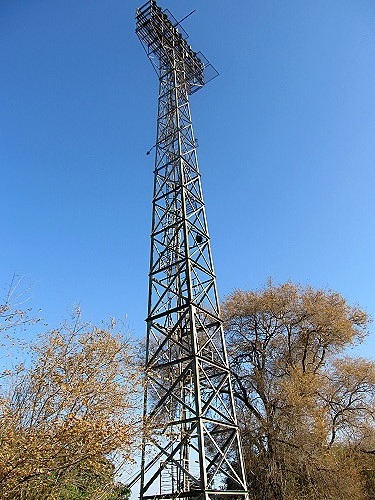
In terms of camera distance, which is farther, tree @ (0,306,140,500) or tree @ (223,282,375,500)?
tree @ (223,282,375,500)

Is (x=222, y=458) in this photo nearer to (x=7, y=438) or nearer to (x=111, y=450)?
(x=111, y=450)

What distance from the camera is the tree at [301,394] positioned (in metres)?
12.3

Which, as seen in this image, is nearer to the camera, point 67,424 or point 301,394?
point 67,424

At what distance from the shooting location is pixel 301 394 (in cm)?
1294

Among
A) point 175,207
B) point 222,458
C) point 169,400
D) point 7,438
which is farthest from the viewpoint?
point 175,207

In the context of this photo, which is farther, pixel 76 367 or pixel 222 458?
pixel 222 458

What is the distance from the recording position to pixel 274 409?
13.5 meters

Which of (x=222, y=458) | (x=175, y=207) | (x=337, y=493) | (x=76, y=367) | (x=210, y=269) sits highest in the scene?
(x=175, y=207)

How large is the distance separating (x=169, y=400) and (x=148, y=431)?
1.90 m

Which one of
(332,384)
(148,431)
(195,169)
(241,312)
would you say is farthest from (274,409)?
(195,169)

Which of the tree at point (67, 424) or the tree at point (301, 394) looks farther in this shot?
the tree at point (301, 394)

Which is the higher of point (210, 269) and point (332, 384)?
point (210, 269)

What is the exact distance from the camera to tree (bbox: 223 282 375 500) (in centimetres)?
1226

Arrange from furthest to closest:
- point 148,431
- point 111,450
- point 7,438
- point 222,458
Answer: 1. point 222,458
2. point 148,431
3. point 111,450
4. point 7,438
